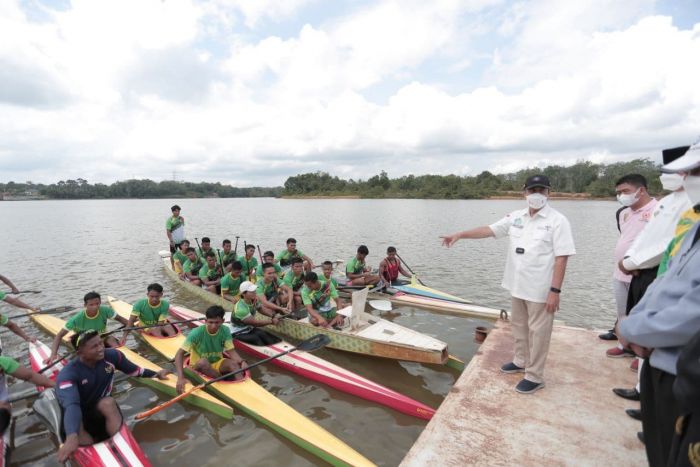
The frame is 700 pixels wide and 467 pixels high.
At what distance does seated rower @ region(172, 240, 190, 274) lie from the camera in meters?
12.8

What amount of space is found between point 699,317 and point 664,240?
213 cm

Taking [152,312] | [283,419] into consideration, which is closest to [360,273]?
[152,312]

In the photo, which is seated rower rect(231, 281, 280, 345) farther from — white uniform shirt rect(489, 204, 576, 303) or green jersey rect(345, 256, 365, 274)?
white uniform shirt rect(489, 204, 576, 303)

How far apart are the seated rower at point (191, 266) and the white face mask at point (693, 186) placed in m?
12.3

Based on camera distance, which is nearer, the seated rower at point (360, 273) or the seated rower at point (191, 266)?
the seated rower at point (360, 273)

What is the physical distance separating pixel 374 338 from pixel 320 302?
179 centimetres

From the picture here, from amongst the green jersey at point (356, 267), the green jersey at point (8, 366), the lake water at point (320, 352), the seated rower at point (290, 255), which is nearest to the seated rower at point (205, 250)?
the lake water at point (320, 352)

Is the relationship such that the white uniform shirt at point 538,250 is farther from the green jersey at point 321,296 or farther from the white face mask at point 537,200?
the green jersey at point 321,296

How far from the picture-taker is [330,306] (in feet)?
27.5

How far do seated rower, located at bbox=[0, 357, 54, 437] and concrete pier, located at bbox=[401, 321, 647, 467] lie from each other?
498 centimetres

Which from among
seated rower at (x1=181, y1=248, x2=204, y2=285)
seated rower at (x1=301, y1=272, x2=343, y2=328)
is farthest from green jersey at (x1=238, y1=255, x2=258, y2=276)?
seated rower at (x1=301, y1=272, x2=343, y2=328)

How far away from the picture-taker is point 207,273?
38.2ft

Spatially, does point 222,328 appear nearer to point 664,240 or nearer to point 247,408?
point 247,408

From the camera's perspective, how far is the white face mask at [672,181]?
3.39 metres
